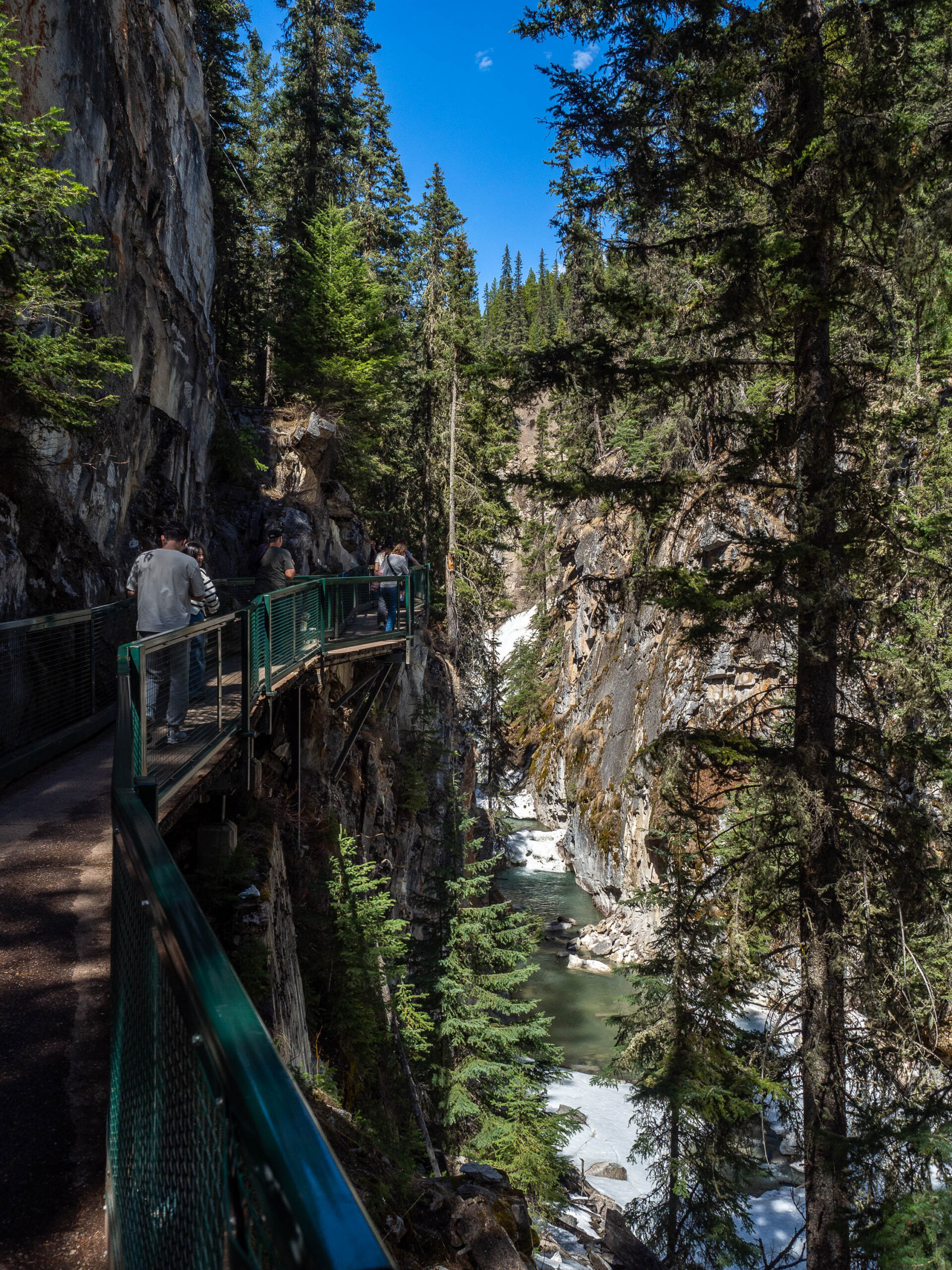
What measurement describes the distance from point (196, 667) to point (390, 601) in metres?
8.05

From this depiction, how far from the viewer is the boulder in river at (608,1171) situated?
57.6 feet

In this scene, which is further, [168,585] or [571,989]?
[571,989]

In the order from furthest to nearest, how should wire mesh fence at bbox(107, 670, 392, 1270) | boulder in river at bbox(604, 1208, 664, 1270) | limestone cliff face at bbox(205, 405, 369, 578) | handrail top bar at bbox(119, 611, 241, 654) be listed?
limestone cliff face at bbox(205, 405, 369, 578) < boulder in river at bbox(604, 1208, 664, 1270) < handrail top bar at bbox(119, 611, 241, 654) < wire mesh fence at bbox(107, 670, 392, 1270)

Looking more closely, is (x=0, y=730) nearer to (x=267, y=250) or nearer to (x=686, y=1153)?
(x=686, y=1153)

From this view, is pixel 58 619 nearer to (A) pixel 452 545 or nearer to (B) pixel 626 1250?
(B) pixel 626 1250

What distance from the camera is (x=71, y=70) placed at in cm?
1134

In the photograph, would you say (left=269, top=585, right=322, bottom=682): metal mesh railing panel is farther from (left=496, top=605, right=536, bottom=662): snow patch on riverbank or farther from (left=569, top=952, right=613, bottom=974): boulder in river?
(left=496, top=605, right=536, bottom=662): snow patch on riverbank

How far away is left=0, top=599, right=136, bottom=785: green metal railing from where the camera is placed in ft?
24.6

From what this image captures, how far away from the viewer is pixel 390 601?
14.5m

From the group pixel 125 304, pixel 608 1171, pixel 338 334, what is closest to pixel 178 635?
pixel 125 304

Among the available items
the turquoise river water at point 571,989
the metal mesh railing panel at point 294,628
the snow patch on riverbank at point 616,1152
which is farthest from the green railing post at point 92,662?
the snow patch on riverbank at point 616,1152

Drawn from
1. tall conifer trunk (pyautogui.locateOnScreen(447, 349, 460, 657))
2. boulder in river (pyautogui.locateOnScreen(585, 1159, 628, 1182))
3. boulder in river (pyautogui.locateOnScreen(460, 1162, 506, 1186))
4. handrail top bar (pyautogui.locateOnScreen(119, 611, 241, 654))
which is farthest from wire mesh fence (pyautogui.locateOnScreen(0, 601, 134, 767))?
tall conifer trunk (pyautogui.locateOnScreen(447, 349, 460, 657))

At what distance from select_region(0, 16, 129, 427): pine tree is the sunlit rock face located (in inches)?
51.3

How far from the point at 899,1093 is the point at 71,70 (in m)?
16.3
